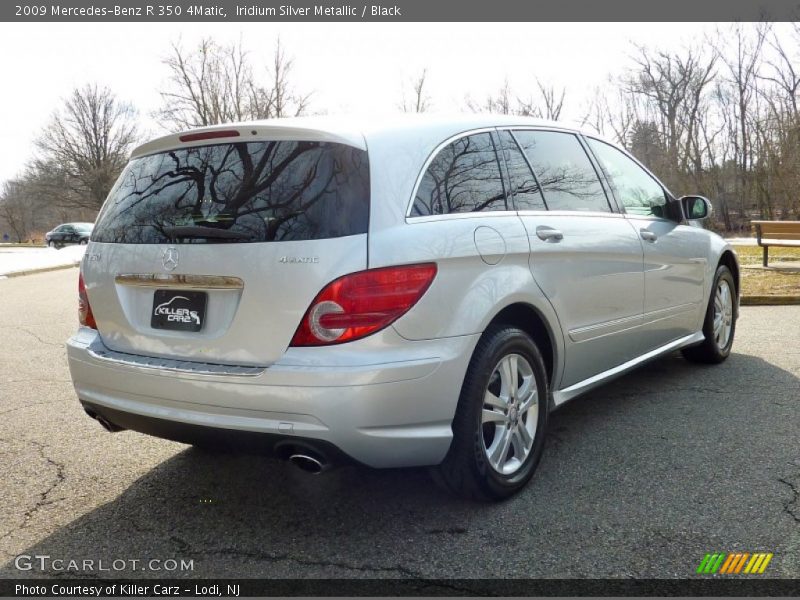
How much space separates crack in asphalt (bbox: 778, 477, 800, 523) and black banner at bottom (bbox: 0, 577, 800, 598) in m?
0.56

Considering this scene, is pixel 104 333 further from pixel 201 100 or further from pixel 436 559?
pixel 201 100

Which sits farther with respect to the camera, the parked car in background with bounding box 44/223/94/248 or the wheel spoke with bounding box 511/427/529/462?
the parked car in background with bounding box 44/223/94/248

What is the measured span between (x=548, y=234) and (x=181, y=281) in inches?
65.9

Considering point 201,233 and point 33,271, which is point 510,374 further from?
point 33,271

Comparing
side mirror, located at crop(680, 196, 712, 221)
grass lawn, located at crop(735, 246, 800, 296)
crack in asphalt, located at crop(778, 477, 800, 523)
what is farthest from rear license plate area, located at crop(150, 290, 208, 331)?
grass lawn, located at crop(735, 246, 800, 296)

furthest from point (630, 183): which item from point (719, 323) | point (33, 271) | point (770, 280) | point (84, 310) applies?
point (33, 271)

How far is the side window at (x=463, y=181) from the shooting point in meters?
2.92

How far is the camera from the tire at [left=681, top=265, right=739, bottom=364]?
5457 millimetres

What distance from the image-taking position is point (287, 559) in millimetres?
2643

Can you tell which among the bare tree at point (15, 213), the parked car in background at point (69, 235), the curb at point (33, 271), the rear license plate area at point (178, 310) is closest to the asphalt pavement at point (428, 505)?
the rear license plate area at point (178, 310)

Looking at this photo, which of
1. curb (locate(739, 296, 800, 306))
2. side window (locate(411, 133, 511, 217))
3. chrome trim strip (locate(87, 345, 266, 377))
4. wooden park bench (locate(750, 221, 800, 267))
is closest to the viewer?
chrome trim strip (locate(87, 345, 266, 377))

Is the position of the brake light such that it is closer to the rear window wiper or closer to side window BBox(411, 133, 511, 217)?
the rear window wiper

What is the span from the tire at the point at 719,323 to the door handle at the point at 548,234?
2.46 metres

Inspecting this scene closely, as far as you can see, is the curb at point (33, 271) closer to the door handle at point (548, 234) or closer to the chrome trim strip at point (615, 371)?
the chrome trim strip at point (615, 371)
